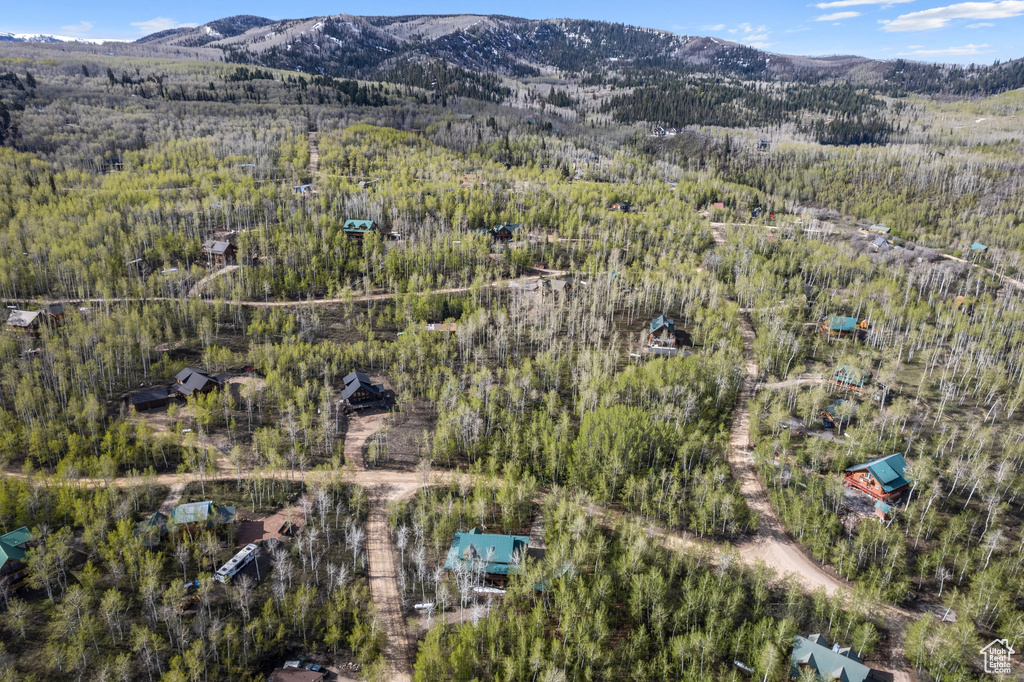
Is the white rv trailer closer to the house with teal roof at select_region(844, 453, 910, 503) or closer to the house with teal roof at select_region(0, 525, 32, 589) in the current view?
the house with teal roof at select_region(0, 525, 32, 589)

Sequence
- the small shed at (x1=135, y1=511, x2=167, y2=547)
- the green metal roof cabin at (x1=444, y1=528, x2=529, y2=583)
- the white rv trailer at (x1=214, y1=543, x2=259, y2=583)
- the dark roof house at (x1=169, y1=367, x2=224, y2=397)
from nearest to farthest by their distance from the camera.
Answer: 1. the white rv trailer at (x1=214, y1=543, x2=259, y2=583)
2. the green metal roof cabin at (x1=444, y1=528, x2=529, y2=583)
3. the small shed at (x1=135, y1=511, x2=167, y2=547)
4. the dark roof house at (x1=169, y1=367, x2=224, y2=397)

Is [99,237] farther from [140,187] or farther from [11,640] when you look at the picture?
[11,640]

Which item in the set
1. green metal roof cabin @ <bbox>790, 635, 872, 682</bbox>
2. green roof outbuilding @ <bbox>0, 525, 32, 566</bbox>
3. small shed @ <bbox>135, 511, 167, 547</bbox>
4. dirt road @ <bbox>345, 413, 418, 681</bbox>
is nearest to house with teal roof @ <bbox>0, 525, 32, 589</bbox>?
green roof outbuilding @ <bbox>0, 525, 32, 566</bbox>

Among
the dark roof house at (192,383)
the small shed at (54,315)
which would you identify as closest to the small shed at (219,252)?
the small shed at (54,315)

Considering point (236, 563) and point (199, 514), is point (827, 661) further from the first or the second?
point (199, 514)

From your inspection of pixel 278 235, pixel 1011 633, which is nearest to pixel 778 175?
pixel 278 235

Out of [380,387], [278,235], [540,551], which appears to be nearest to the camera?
[540,551]
